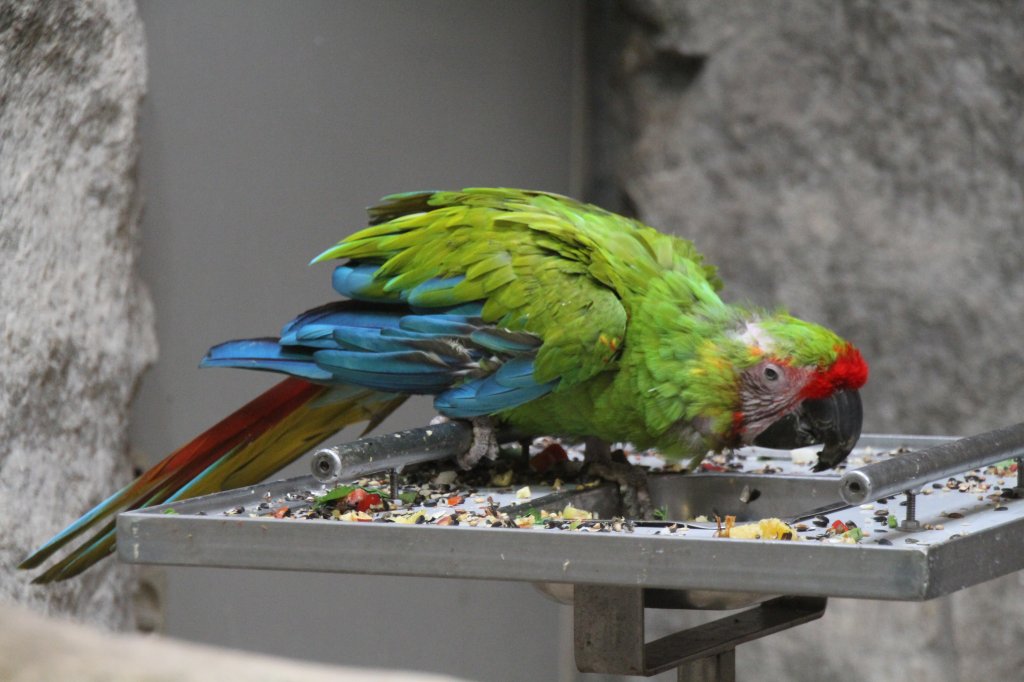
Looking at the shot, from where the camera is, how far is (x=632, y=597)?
5.00 ft

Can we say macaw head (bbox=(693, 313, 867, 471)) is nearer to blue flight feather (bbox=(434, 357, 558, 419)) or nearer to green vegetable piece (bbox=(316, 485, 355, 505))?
blue flight feather (bbox=(434, 357, 558, 419))

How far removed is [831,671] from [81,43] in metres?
2.22

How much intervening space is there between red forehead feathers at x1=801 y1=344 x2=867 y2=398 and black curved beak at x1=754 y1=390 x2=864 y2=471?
0.04 feet

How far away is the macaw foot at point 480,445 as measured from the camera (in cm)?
188

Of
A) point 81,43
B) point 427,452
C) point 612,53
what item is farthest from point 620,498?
point 612,53

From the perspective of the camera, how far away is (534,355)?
1834 mm

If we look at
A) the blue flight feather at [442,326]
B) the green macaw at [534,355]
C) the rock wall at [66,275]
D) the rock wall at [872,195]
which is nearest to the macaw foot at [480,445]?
the green macaw at [534,355]

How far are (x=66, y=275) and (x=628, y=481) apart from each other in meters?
0.96

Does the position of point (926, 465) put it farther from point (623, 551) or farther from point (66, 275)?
point (66, 275)

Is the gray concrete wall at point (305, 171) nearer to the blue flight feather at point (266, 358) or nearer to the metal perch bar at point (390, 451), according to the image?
the blue flight feather at point (266, 358)

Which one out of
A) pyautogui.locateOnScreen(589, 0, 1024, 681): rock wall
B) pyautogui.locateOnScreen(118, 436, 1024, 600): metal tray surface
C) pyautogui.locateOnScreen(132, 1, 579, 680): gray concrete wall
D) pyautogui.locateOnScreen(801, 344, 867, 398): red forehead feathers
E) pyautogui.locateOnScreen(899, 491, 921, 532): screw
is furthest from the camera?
pyautogui.locateOnScreen(589, 0, 1024, 681): rock wall

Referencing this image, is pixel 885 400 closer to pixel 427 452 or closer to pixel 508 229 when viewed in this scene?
pixel 508 229

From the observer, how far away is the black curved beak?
1828 millimetres

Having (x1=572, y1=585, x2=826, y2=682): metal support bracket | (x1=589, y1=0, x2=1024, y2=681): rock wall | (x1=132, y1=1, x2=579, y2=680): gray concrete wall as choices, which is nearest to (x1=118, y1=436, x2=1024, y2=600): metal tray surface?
(x1=572, y1=585, x2=826, y2=682): metal support bracket
